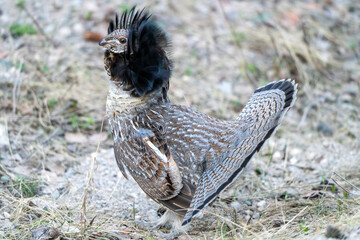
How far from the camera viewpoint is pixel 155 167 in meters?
4.36

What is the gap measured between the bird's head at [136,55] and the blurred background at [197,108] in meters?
0.33

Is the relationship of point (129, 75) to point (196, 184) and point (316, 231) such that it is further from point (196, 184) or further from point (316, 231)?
point (316, 231)

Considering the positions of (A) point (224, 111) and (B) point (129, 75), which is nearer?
(B) point (129, 75)

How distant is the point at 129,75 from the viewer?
14.5 ft

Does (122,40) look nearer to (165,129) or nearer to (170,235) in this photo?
(165,129)

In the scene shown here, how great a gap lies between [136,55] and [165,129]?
2.35 ft

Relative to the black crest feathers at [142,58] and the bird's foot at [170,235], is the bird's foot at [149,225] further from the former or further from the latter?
the black crest feathers at [142,58]

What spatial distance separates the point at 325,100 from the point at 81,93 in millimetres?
3719

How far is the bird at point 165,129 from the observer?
431cm

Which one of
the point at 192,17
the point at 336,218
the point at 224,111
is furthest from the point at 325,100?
the point at 336,218

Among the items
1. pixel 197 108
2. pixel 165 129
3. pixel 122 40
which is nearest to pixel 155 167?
pixel 165 129

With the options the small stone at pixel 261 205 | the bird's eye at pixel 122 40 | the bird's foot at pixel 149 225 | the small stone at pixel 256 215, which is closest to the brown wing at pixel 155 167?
the bird's foot at pixel 149 225

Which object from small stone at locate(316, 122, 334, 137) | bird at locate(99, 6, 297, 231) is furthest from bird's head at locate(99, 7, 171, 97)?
small stone at locate(316, 122, 334, 137)

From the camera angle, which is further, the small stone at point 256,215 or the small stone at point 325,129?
the small stone at point 325,129
